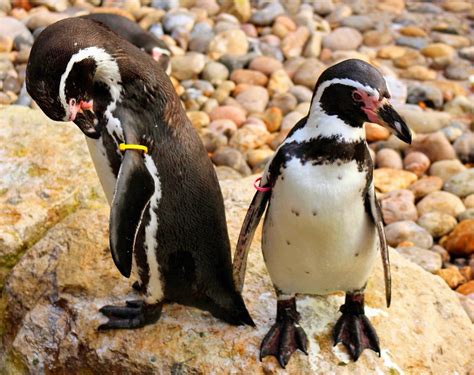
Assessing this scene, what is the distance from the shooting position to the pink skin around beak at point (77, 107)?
1966 mm

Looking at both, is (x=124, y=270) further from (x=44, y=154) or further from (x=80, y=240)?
(x=44, y=154)

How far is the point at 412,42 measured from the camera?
19.9 feet

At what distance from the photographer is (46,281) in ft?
8.37

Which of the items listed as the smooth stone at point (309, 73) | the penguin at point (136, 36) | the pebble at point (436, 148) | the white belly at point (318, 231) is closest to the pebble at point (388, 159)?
the pebble at point (436, 148)

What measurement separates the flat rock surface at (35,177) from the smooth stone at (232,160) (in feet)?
3.69

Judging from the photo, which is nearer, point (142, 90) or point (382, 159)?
point (142, 90)

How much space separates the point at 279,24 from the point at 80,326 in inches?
165

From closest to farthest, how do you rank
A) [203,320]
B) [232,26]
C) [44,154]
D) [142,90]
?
[142,90] → [203,320] → [44,154] → [232,26]

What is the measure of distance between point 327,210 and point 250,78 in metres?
3.38

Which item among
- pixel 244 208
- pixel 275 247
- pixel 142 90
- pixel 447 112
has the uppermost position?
pixel 142 90

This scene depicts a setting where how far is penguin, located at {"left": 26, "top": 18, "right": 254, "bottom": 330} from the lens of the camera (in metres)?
1.93

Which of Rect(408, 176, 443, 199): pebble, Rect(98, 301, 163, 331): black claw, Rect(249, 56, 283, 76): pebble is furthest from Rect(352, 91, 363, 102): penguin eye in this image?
Rect(249, 56, 283, 76): pebble

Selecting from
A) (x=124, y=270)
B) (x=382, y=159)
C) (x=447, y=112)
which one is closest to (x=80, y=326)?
(x=124, y=270)

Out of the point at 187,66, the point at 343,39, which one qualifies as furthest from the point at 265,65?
the point at 343,39
